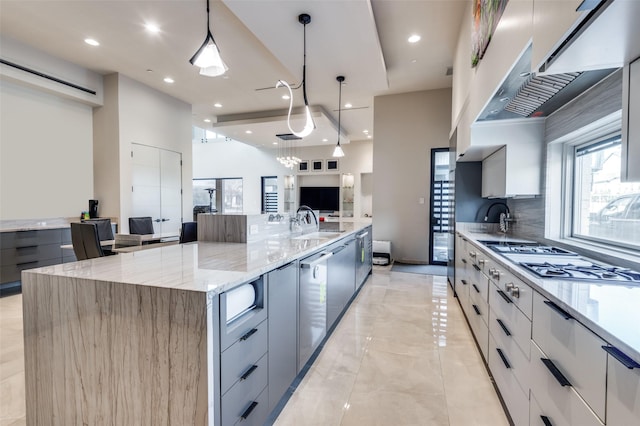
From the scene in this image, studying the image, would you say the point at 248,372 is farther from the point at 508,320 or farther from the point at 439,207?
the point at 439,207

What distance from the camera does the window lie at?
69.4 inches

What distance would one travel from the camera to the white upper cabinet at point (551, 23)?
0.98 metres

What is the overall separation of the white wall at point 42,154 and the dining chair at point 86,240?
2.13 meters

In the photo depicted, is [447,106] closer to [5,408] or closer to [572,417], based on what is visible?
[572,417]

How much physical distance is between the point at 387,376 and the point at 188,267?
1.52 metres

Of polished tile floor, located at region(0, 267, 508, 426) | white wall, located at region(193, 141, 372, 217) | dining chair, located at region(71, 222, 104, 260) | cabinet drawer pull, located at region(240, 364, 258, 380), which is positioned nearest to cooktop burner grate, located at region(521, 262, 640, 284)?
polished tile floor, located at region(0, 267, 508, 426)

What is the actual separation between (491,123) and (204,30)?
341 cm

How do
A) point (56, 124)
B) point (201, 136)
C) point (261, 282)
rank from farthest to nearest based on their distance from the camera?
point (201, 136), point (56, 124), point (261, 282)

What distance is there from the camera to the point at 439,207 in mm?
5688

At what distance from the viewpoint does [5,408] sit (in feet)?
5.71

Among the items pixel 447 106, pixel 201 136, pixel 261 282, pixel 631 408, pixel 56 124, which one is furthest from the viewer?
pixel 201 136

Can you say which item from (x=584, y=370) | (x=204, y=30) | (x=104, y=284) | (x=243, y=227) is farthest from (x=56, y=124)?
(x=584, y=370)

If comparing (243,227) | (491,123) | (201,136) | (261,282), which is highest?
(201,136)

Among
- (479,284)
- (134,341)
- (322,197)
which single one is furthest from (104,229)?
(322,197)
